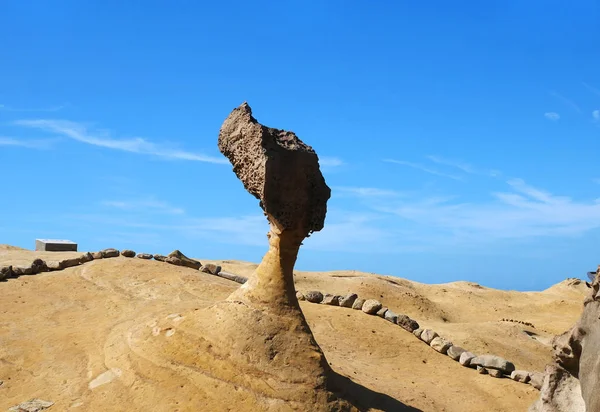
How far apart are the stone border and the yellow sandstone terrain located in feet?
0.53

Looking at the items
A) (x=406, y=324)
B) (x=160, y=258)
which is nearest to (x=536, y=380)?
(x=406, y=324)

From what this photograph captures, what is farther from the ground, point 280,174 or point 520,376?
point 280,174

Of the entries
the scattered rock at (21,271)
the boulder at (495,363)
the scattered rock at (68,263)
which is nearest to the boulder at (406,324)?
the boulder at (495,363)

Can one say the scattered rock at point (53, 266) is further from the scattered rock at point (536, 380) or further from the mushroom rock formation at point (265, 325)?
the scattered rock at point (536, 380)

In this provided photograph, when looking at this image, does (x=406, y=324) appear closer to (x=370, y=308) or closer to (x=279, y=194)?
(x=370, y=308)

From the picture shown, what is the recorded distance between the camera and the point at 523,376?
9180 millimetres

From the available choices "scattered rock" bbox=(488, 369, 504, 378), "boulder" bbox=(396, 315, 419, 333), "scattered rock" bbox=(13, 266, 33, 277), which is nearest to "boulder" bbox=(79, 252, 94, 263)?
"scattered rock" bbox=(13, 266, 33, 277)

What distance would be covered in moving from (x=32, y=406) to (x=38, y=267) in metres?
5.86

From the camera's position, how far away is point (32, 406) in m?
6.08

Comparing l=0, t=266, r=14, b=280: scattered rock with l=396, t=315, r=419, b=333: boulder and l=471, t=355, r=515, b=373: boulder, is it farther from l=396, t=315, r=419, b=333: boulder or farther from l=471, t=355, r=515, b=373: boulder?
l=471, t=355, r=515, b=373: boulder

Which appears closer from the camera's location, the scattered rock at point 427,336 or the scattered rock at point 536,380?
the scattered rock at point 536,380

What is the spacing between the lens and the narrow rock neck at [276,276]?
6703 millimetres

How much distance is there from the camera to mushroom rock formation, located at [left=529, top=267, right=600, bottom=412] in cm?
474

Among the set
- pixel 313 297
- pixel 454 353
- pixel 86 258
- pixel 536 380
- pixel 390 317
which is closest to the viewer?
pixel 536 380
